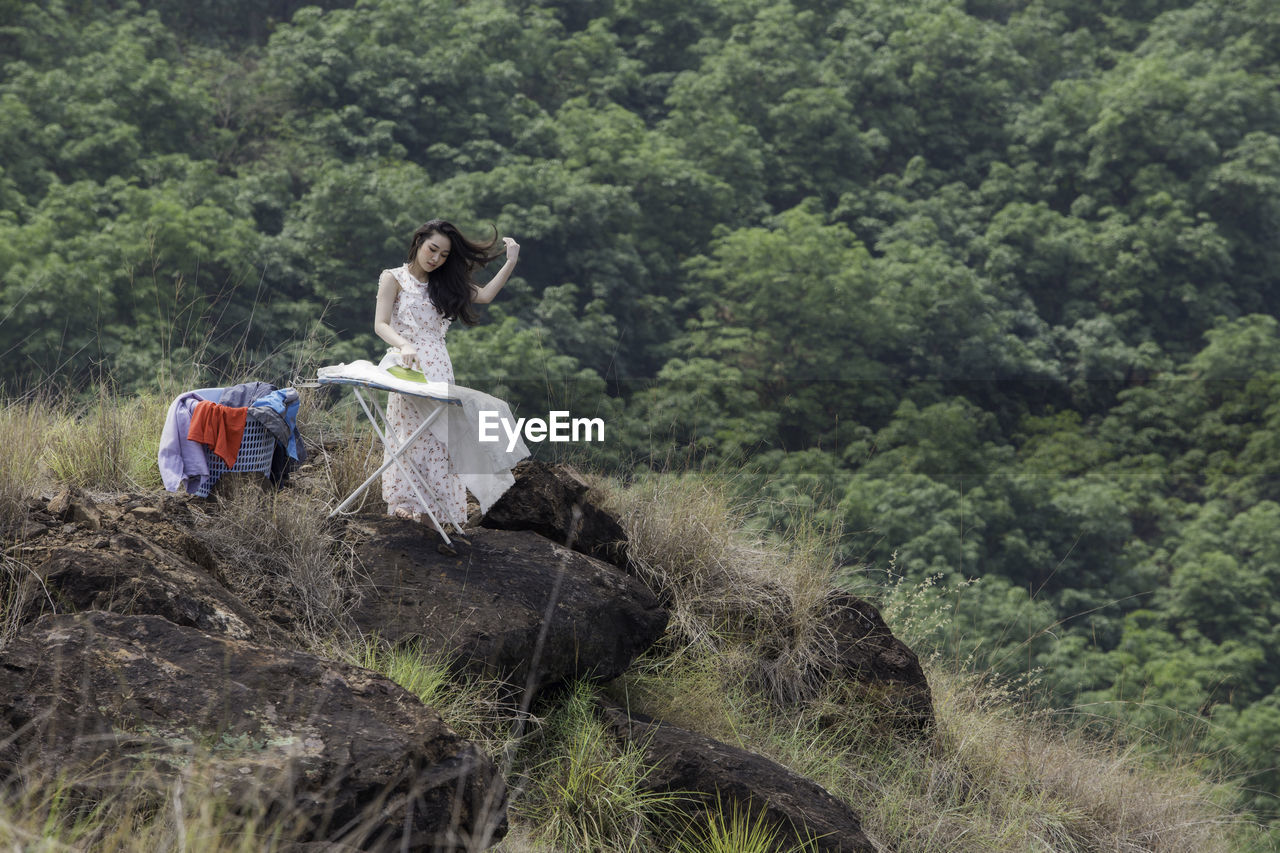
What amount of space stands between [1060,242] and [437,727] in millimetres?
28438

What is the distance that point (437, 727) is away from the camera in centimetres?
284

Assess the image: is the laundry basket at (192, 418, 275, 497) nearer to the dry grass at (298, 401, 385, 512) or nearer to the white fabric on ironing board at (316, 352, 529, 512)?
the dry grass at (298, 401, 385, 512)

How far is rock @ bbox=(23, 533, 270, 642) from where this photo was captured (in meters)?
3.18

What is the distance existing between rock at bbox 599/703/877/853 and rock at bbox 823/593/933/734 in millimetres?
1131

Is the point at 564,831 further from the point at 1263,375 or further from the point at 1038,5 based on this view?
the point at 1038,5

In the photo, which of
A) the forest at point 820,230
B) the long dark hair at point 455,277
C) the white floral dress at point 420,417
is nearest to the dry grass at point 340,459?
the white floral dress at point 420,417

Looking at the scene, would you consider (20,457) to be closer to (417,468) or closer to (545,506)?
(417,468)

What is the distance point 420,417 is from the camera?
14.7 feet

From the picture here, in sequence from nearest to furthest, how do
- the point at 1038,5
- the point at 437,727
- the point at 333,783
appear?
1. the point at 333,783
2. the point at 437,727
3. the point at 1038,5

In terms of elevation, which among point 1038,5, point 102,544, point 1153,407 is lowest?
point 1153,407

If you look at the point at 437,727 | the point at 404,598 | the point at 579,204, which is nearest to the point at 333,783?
the point at 437,727

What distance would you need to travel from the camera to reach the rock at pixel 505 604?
12.8 ft

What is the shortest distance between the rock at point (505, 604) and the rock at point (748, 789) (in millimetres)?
467

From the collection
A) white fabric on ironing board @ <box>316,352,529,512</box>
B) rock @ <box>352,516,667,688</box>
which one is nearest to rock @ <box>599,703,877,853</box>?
rock @ <box>352,516,667,688</box>
